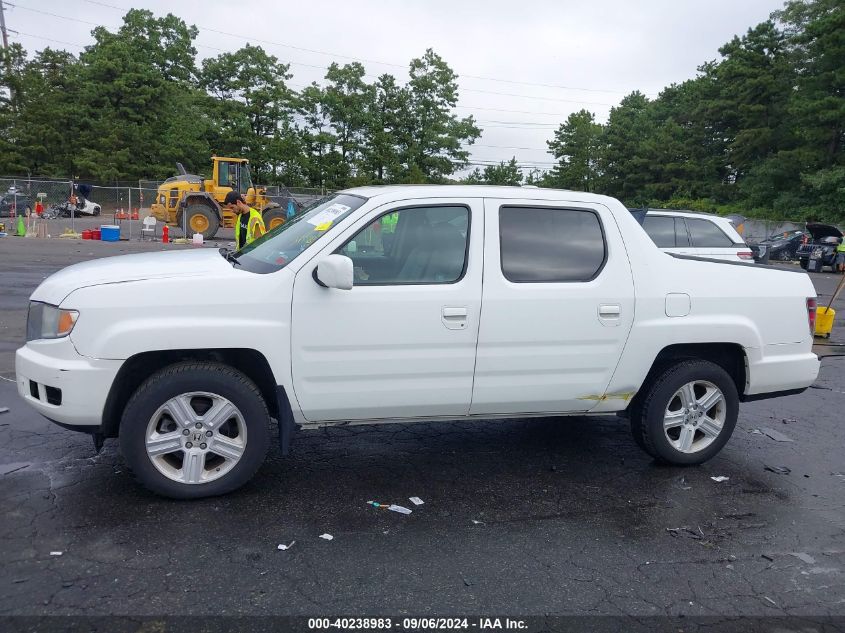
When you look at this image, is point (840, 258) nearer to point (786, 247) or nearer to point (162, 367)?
point (786, 247)

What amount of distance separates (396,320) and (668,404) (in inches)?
79.9

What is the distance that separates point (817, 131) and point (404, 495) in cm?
4507

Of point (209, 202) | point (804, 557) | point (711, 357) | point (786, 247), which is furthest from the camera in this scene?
point (786, 247)

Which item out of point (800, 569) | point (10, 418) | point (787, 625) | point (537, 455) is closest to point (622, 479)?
point (537, 455)

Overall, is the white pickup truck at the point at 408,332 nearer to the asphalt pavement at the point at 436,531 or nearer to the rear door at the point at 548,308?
the rear door at the point at 548,308

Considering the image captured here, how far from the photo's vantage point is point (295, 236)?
14.6ft

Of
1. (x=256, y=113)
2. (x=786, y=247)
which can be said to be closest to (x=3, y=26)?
(x=256, y=113)

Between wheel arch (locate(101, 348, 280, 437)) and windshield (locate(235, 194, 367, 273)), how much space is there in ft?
1.76

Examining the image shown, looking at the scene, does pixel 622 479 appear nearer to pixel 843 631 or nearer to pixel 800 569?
pixel 800 569

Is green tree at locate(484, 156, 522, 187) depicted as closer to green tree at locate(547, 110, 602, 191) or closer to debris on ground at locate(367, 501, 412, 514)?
green tree at locate(547, 110, 602, 191)

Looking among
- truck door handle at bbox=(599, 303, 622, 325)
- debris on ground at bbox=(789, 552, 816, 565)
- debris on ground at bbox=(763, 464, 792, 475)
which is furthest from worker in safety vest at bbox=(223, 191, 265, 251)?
debris on ground at bbox=(789, 552, 816, 565)

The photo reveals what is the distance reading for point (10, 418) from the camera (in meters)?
5.34

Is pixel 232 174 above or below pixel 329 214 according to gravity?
above

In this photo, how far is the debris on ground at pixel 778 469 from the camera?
16.2 ft
